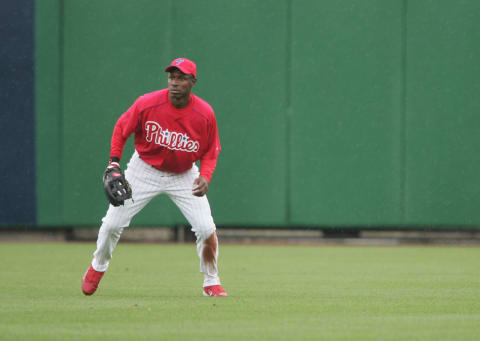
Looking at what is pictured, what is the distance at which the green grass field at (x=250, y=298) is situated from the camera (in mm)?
5527

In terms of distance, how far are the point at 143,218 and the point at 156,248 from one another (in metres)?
1.21

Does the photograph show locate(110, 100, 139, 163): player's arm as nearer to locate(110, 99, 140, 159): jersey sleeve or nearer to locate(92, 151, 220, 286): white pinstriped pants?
locate(110, 99, 140, 159): jersey sleeve

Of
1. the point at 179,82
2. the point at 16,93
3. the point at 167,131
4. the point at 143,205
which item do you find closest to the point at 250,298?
the point at 143,205

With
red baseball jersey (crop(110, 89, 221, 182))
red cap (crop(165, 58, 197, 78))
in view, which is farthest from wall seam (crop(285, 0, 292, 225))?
red cap (crop(165, 58, 197, 78))

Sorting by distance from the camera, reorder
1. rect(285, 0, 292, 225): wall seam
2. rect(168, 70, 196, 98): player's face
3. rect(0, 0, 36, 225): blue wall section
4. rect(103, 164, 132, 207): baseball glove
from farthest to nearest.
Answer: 1. rect(0, 0, 36, 225): blue wall section
2. rect(285, 0, 292, 225): wall seam
3. rect(168, 70, 196, 98): player's face
4. rect(103, 164, 132, 207): baseball glove

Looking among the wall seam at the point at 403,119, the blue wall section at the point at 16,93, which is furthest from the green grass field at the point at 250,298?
the blue wall section at the point at 16,93

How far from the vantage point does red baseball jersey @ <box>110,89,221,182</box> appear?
752 centimetres

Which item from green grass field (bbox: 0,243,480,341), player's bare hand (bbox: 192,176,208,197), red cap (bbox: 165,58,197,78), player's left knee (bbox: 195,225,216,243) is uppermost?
red cap (bbox: 165,58,197,78)

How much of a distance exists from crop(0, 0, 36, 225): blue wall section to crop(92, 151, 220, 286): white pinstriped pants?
7797 millimetres

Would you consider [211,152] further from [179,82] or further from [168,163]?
[179,82]

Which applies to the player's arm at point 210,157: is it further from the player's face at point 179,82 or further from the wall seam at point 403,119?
the wall seam at point 403,119

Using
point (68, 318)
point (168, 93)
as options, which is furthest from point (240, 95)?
point (68, 318)

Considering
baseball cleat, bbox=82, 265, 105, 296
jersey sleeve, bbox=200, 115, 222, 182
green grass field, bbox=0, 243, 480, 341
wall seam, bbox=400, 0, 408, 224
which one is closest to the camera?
green grass field, bbox=0, 243, 480, 341

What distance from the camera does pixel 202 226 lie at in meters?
7.58
